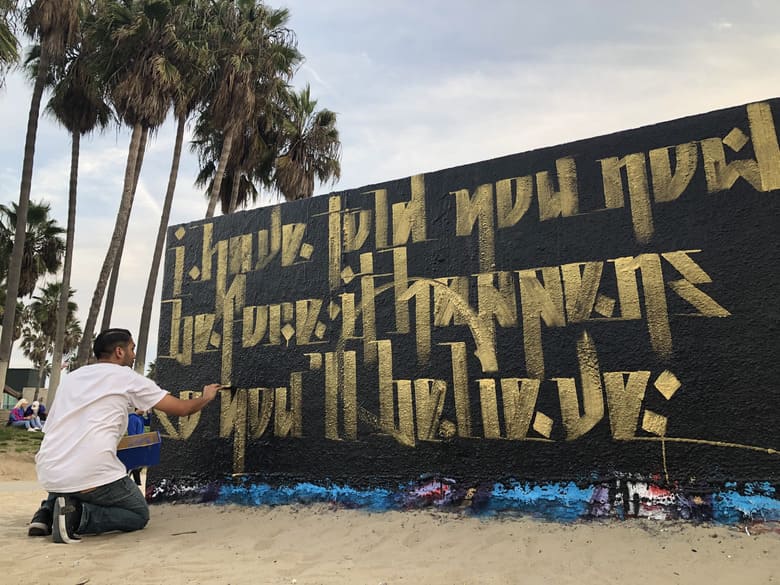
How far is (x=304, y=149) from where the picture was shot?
15.7 m

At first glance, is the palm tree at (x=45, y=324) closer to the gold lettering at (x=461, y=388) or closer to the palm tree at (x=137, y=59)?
the palm tree at (x=137, y=59)

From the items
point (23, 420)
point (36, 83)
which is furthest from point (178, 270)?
point (23, 420)

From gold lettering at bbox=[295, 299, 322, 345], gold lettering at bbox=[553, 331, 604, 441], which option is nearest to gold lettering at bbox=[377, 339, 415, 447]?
gold lettering at bbox=[295, 299, 322, 345]

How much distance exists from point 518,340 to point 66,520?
3207 mm

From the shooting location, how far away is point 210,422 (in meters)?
5.29

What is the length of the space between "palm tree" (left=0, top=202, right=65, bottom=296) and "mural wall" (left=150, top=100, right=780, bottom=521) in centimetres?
1666

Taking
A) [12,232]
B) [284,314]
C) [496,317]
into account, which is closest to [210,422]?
[284,314]

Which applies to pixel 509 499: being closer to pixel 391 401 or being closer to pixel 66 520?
pixel 391 401

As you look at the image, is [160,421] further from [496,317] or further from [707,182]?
[707,182]

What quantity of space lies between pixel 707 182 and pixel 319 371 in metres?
3.23

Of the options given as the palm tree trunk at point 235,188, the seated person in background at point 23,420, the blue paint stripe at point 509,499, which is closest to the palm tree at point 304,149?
the palm tree trunk at point 235,188

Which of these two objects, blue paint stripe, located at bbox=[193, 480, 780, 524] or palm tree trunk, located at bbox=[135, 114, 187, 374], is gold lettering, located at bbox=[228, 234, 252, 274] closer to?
blue paint stripe, located at bbox=[193, 480, 780, 524]

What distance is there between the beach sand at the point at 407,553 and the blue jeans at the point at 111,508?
0.26 feet

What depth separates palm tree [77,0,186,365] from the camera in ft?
40.7
